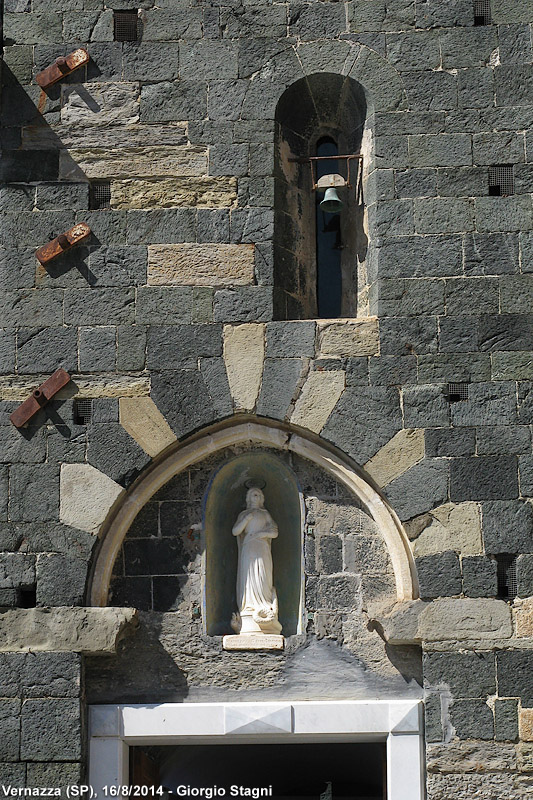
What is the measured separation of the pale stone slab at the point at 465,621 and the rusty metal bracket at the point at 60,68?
399 cm

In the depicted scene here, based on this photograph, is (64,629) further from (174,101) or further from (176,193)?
(174,101)

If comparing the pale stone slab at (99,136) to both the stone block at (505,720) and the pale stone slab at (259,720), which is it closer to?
the pale stone slab at (259,720)

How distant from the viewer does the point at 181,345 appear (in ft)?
27.2

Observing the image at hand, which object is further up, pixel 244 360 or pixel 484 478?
pixel 244 360

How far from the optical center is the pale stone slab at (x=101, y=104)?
8.69 m

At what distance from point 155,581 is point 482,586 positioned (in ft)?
6.24

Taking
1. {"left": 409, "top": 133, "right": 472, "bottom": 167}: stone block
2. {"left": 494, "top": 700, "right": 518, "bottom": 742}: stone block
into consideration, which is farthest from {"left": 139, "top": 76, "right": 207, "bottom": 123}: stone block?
{"left": 494, "top": 700, "right": 518, "bottom": 742}: stone block

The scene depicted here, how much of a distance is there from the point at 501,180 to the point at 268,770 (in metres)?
4.49

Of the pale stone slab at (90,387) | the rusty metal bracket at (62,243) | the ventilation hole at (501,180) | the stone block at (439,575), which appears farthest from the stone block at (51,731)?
the ventilation hole at (501,180)

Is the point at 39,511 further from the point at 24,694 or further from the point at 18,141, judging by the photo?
the point at 18,141

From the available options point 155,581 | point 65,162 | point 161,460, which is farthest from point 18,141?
point 155,581

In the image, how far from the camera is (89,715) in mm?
7879

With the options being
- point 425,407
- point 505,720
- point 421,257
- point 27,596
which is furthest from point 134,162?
point 505,720

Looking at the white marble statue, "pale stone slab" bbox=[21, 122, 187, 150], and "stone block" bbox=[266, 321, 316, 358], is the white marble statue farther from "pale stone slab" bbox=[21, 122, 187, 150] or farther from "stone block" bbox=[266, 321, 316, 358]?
"pale stone slab" bbox=[21, 122, 187, 150]
